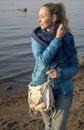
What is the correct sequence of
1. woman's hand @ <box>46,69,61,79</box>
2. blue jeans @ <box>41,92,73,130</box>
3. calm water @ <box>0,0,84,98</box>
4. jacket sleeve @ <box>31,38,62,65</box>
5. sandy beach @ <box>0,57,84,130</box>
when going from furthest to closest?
calm water @ <box>0,0,84,98</box>
sandy beach @ <box>0,57,84,130</box>
blue jeans @ <box>41,92,73,130</box>
woman's hand @ <box>46,69,61,79</box>
jacket sleeve @ <box>31,38,62,65</box>

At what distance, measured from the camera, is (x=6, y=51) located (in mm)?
14383

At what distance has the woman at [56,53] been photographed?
12.8 feet

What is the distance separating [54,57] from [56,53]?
0.19ft

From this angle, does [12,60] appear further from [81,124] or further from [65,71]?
[65,71]

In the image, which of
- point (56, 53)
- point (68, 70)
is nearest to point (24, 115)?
point (68, 70)

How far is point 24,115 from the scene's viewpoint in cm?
663

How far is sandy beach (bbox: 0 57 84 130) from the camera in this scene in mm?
5989

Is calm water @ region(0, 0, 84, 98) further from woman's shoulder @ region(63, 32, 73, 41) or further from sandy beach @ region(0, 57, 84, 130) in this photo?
woman's shoulder @ region(63, 32, 73, 41)

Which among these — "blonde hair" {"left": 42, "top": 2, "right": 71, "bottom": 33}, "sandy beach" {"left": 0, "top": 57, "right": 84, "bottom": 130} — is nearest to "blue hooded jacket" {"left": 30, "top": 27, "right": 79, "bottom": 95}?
"blonde hair" {"left": 42, "top": 2, "right": 71, "bottom": 33}

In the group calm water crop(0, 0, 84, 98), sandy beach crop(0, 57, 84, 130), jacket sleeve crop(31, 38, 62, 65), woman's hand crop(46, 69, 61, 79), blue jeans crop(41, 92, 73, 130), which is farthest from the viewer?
calm water crop(0, 0, 84, 98)

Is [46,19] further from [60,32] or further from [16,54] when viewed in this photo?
[16,54]

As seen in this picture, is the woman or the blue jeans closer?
the woman

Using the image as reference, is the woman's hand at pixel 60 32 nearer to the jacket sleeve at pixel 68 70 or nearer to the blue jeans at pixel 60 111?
the jacket sleeve at pixel 68 70

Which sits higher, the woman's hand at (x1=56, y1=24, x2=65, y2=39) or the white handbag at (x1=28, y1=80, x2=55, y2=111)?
the woman's hand at (x1=56, y1=24, x2=65, y2=39)
